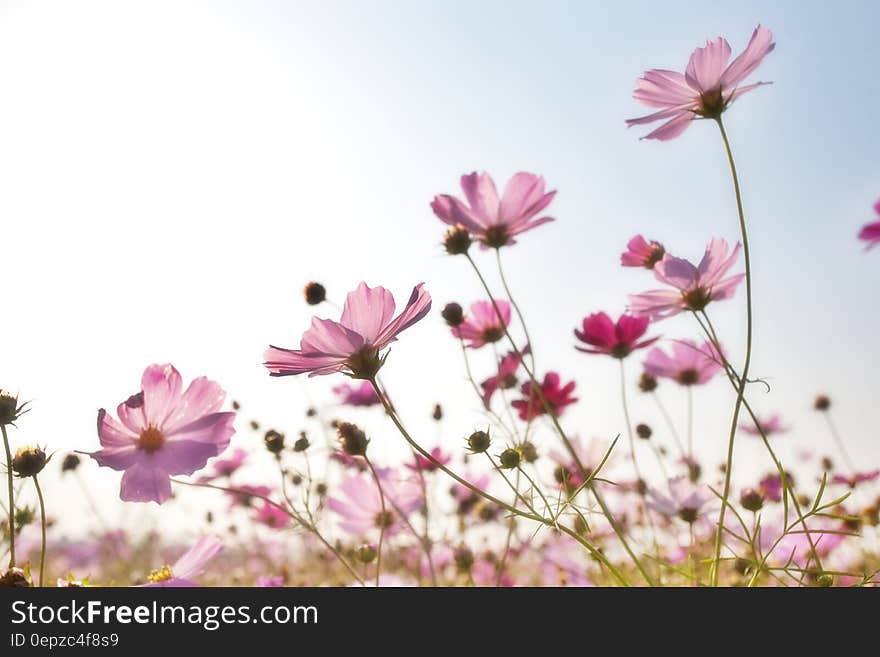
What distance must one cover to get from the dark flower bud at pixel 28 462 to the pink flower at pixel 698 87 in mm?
707

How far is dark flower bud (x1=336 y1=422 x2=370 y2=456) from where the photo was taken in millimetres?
791

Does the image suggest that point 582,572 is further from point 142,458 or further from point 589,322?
point 142,458

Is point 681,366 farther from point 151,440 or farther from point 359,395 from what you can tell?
point 151,440

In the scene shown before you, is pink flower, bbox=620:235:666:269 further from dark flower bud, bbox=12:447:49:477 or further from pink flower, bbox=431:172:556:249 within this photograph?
dark flower bud, bbox=12:447:49:477

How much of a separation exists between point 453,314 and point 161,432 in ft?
1.37

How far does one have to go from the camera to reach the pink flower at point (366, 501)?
3.84ft

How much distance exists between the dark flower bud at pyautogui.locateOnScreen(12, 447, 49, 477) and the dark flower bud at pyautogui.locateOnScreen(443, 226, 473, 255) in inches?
20.2

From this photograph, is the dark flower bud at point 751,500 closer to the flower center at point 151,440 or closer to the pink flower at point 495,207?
the pink flower at point 495,207

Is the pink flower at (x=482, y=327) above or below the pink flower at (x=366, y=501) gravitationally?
above

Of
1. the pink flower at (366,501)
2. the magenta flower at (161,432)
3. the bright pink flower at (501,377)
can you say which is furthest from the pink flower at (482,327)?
the magenta flower at (161,432)

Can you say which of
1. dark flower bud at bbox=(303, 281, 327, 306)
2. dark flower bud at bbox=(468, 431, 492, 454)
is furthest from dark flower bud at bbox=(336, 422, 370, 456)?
dark flower bud at bbox=(303, 281, 327, 306)
